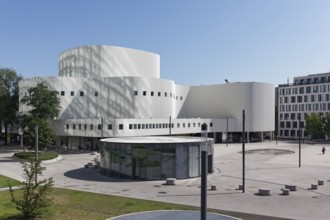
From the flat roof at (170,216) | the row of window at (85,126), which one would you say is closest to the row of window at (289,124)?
the row of window at (85,126)

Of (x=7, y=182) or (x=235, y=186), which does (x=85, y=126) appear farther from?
(x=235, y=186)

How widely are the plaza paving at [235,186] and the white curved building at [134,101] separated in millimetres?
24801

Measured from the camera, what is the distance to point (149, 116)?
86500 millimetres

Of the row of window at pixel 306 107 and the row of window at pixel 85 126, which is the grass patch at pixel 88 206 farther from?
the row of window at pixel 306 107

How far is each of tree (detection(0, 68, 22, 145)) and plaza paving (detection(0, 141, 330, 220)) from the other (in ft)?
100

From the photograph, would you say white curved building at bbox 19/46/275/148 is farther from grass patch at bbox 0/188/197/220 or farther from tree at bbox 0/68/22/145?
grass patch at bbox 0/188/197/220

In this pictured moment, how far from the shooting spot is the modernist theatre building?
74125 mm

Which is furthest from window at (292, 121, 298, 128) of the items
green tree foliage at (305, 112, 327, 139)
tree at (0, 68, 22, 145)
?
tree at (0, 68, 22, 145)

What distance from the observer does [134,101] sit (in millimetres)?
83312

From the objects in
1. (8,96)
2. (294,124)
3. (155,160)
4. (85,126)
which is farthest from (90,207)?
(294,124)

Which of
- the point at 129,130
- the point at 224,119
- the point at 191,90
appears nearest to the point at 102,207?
the point at 129,130

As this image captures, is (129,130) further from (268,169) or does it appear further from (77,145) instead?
(268,169)

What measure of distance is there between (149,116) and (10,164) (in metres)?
42.0

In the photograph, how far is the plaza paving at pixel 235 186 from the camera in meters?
24.9
